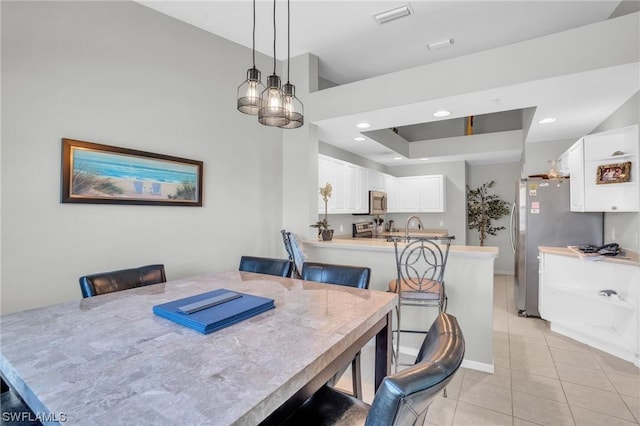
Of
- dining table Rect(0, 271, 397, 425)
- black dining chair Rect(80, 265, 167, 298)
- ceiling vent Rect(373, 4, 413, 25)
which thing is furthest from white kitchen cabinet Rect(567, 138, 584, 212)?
black dining chair Rect(80, 265, 167, 298)

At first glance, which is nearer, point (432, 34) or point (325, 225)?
point (432, 34)

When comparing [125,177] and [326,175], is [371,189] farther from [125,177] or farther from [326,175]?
[125,177]

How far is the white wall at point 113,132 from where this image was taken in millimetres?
1962

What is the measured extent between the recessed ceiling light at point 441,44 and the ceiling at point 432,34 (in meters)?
0.05

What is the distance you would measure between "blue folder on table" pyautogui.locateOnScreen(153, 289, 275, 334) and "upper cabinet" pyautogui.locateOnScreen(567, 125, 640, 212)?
347 centimetres

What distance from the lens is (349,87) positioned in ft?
10.8

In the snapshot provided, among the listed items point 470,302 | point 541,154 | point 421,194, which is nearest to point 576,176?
point 541,154

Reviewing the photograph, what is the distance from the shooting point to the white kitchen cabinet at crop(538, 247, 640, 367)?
2.78 metres

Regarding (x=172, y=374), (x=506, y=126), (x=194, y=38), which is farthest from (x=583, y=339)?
(x=194, y=38)

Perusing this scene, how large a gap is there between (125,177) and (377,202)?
398cm

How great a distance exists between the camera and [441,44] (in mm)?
3461

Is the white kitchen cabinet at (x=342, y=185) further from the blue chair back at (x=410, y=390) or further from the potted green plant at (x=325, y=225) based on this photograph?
the blue chair back at (x=410, y=390)

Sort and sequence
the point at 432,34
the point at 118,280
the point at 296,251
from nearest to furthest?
the point at 118,280
the point at 296,251
the point at 432,34

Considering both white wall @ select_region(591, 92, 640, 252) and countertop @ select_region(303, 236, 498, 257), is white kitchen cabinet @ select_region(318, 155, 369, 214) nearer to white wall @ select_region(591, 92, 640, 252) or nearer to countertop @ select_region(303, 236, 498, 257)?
countertop @ select_region(303, 236, 498, 257)
